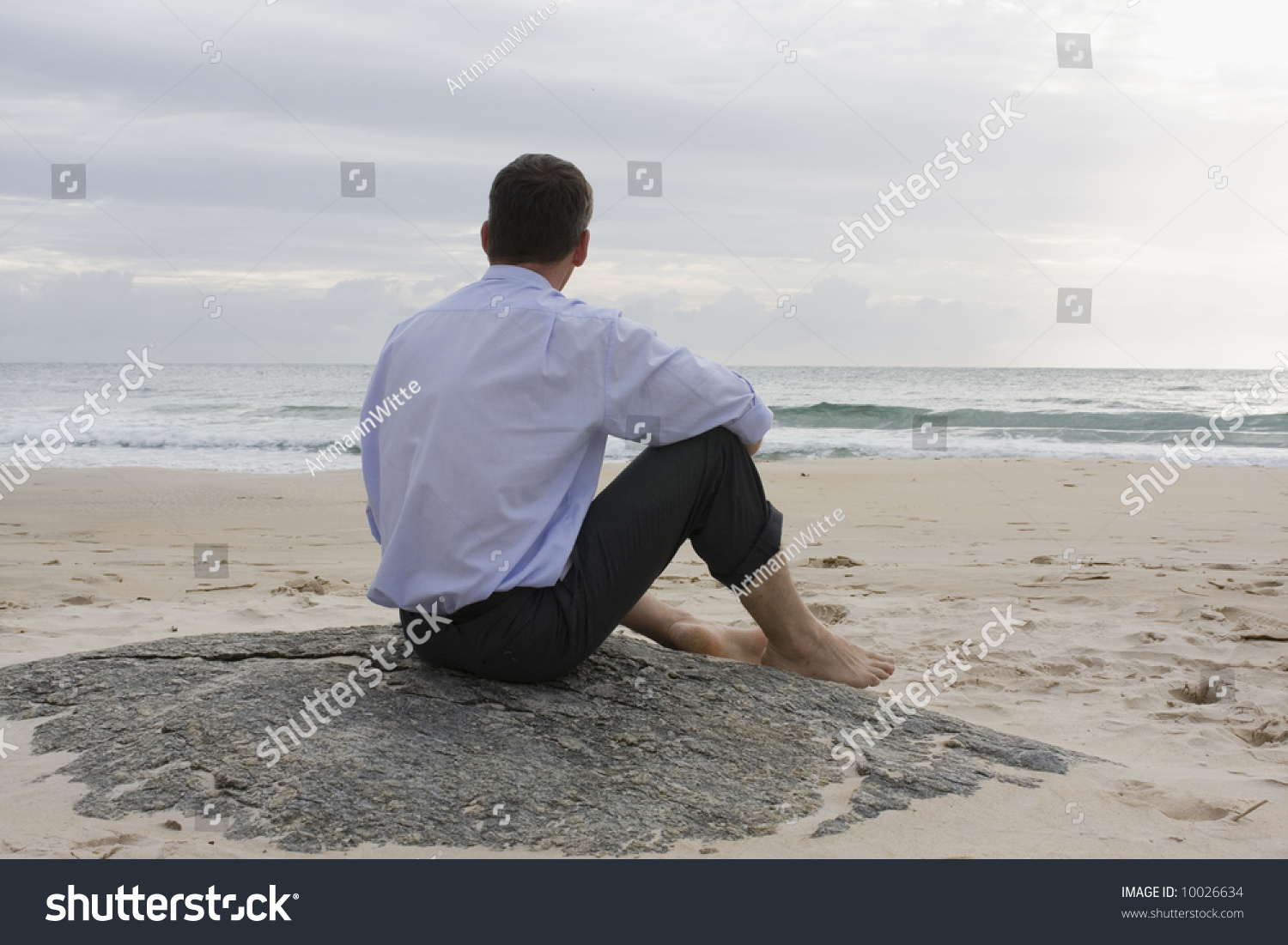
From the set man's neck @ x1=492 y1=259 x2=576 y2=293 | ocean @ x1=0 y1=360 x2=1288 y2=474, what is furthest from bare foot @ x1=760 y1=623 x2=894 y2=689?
ocean @ x1=0 y1=360 x2=1288 y2=474

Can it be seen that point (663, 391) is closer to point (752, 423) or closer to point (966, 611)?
point (752, 423)

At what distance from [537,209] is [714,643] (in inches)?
54.8

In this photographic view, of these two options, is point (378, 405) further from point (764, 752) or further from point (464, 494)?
point (764, 752)

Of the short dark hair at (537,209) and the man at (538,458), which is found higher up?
the short dark hair at (537,209)

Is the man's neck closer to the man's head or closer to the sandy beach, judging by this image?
the man's head

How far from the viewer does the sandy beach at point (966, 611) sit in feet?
6.66

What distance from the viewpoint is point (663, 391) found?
209 cm
